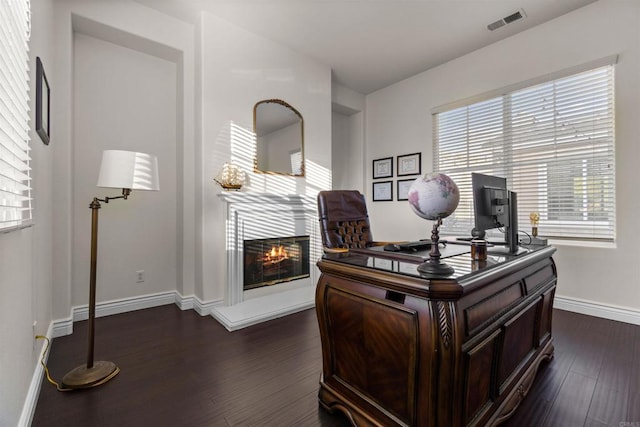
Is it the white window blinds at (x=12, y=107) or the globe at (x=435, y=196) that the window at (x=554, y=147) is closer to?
the globe at (x=435, y=196)

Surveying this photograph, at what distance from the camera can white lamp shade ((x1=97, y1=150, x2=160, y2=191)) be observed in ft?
5.74

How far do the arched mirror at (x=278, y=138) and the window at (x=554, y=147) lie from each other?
7.26 ft

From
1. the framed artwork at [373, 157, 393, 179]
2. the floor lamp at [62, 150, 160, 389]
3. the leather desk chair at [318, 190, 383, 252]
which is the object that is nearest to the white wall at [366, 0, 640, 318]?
the framed artwork at [373, 157, 393, 179]

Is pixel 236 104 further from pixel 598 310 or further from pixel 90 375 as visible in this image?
pixel 598 310

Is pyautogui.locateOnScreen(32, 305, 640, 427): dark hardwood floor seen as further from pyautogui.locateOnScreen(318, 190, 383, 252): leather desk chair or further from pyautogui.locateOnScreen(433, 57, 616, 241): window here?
pyautogui.locateOnScreen(433, 57, 616, 241): window

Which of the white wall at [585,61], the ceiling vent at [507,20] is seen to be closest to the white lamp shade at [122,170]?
the ceiling vent at [507,20]

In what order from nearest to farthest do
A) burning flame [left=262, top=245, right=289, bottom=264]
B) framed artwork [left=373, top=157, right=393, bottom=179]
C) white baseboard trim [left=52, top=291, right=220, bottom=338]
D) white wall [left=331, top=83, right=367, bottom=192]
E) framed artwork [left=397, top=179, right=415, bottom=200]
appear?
white baseboard trim [left=52, top=291, right=220, bottom=338] → burning flame [left=262, top=245, right=289, bottom=264] → framed artwork [left=397, top=179, right=415, bottom=200] → framed artwork [left=373, top=157, right=393, bottom=179] → white wall [left=331, top=83, right=367, bottom=192]

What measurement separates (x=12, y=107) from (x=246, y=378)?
1.80 meters

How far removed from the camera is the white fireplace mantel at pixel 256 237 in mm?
2879

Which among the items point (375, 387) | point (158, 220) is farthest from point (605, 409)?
point (158, 220)

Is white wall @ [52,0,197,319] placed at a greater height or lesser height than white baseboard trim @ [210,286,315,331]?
greater

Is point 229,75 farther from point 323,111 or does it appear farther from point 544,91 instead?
point 544,91

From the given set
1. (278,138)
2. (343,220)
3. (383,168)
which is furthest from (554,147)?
(278,138)

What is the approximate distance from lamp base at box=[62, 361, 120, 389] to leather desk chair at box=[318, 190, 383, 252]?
64.3 inches
